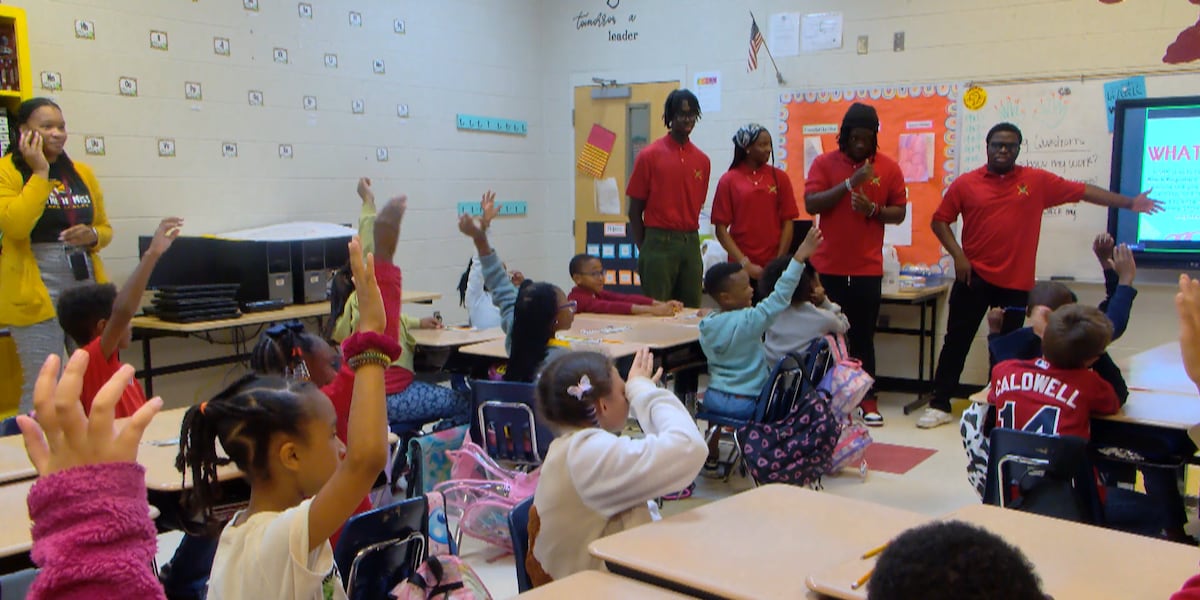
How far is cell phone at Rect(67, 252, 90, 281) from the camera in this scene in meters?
4.47

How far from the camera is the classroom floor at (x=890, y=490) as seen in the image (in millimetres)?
3512

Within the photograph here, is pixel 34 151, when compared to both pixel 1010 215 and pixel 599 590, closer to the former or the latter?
pixel 599 590

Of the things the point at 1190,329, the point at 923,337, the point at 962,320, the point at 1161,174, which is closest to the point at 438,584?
the point at 1190,329

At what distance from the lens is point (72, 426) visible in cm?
104

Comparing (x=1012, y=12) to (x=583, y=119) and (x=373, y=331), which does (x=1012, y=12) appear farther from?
(x=373, y=331)

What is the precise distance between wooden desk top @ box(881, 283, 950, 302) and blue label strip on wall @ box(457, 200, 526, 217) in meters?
2.95

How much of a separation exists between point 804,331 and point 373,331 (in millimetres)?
2868

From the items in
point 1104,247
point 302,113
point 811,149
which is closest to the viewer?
point 1104,247

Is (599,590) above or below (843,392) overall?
above

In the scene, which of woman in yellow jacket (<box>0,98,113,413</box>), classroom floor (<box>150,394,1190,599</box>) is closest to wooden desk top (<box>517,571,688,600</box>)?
classroom floor (<box>150,394,1190,599</box>)

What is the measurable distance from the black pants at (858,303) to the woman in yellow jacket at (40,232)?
377cm

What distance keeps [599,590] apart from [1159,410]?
2.08 metres

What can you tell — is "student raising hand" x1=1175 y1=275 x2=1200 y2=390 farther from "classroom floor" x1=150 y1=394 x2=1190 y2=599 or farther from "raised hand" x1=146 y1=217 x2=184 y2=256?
"raised hand" x1=146 y1=217 x2=184 y2=256

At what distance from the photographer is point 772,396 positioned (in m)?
3.89
